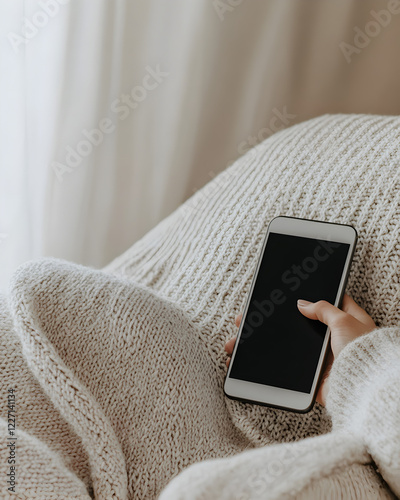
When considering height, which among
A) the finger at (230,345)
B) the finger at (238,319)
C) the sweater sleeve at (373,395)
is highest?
the sweater sleeve at (373,395)

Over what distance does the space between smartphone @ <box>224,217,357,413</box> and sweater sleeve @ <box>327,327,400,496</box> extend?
5 centimetres

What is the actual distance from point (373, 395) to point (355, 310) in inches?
5.4

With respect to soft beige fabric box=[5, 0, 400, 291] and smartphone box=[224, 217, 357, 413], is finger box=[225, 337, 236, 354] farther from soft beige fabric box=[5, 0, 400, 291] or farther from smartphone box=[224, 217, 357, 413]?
soft beige fabric box=[5, 0, 400, 291]

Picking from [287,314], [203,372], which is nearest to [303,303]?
[287,314]

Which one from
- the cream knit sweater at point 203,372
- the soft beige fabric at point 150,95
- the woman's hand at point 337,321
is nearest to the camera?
the cream knit sweater at point 203,372

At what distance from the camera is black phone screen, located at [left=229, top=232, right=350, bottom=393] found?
2.10 feet

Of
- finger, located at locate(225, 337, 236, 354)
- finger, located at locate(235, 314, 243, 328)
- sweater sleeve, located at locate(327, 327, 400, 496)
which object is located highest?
sweater sleeve, located at locate(327, 327, 400, 496)

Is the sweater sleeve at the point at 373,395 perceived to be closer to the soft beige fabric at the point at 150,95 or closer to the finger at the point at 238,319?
the finger at the point at 238,319

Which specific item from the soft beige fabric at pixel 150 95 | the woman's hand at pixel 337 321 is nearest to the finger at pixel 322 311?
the woman's hand at pixel 337 321

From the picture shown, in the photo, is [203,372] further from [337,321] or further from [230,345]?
[337,321]

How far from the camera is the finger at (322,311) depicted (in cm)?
62

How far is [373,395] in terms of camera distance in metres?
0.52

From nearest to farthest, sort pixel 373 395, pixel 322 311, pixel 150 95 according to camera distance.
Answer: pixel 373 395
pixel 322 311
pixel 150 95

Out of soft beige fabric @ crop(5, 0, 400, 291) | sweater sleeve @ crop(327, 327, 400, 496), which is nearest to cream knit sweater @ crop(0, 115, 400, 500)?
sweater sleeve @ crop(327, 327, 400, 496)
